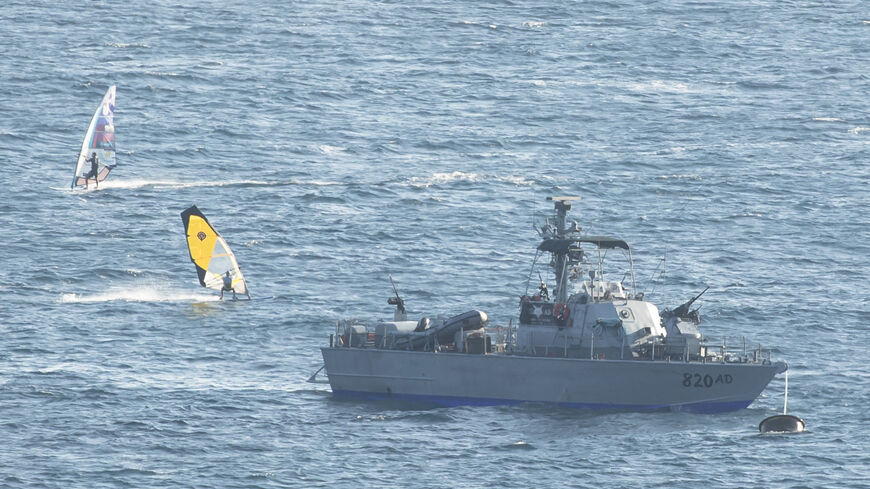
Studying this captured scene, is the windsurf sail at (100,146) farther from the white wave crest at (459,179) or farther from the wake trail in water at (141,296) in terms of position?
the wake trail in water at (141,296)

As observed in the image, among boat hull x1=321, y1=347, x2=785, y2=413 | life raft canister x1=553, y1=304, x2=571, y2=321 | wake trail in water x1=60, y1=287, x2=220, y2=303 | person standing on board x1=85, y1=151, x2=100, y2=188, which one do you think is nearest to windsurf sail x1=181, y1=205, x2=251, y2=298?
wake trail in water x1=60, y1=287, x2=220, y2=303

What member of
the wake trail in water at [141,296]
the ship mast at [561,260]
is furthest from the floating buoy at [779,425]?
the wake trail in water at [141,296]

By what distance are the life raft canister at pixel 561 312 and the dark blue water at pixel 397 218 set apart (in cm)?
442

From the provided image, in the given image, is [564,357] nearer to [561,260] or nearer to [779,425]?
[561,260]

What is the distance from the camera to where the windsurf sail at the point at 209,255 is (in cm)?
10494

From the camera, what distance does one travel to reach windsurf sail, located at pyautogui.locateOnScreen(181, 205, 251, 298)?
344 ft

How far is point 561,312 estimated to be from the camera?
8012 centimetres

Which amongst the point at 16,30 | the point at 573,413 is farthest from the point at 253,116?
the point at 573,413

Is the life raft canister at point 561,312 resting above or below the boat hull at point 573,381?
above

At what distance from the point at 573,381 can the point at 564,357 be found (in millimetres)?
1287

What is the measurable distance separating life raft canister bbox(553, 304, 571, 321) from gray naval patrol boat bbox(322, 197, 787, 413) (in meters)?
0.05

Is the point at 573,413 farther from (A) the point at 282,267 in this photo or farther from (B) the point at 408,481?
(A) the point at 282,267

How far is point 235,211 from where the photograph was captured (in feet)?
413

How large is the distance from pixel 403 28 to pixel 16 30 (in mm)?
42976
